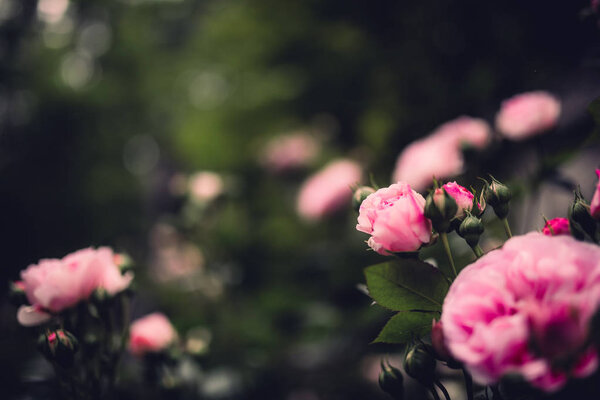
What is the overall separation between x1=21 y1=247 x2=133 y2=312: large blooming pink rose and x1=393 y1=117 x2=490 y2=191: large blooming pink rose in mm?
454

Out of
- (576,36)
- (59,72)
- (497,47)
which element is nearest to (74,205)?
(59,72)

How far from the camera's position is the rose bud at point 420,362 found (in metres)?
0.33

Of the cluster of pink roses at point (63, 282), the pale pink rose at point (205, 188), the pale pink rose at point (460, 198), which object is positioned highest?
the pale pink rose at point (205, 188)

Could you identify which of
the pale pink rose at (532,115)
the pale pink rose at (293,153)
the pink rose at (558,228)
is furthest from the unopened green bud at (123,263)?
the pale pink rose at (293,153)

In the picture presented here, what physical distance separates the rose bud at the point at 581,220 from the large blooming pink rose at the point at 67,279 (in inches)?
18.4

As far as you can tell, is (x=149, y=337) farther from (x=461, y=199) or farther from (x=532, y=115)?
(x=532, y=115)

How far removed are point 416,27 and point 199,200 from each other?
0.70 meters

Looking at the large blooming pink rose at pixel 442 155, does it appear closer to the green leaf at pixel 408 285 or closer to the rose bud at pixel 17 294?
the green leaf at pixel 408 285

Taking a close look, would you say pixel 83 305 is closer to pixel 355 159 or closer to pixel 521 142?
pixel 521 142

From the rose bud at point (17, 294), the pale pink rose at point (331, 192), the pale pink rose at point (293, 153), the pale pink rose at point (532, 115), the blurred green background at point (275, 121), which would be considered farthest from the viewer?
the pale pink rose at point (293, 153)

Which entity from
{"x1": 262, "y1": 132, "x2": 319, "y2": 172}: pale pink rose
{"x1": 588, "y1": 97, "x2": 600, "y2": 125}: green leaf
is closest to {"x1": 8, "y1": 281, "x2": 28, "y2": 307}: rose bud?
{"x1": 588, "y1": 97, "x2": 600, "y2": 125}: green leaf

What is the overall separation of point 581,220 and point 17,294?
1.94ft

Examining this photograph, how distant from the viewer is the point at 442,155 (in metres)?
0.67

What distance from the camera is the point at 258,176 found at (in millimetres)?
1719
